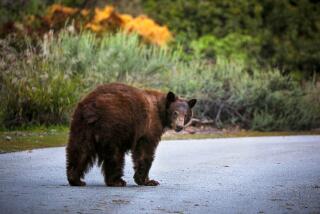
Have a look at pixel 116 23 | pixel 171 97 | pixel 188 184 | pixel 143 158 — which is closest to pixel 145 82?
pixel 116 23

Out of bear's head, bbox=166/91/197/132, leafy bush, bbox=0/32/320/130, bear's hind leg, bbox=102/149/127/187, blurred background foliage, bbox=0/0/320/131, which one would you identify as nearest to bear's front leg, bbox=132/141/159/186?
bear's hind leg, bbox=102/149/127/187

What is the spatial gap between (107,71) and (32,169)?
35.9ft

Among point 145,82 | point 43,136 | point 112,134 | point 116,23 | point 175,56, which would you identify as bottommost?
point 43,136

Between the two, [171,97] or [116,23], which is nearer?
[171,97]

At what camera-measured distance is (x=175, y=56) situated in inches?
1142

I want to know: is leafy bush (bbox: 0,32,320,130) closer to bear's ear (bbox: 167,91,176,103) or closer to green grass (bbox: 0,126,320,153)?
green grass (bbox: 0,126,320,153)

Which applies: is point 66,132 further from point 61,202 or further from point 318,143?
point 61,202

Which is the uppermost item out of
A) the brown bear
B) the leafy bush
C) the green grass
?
the brown bear

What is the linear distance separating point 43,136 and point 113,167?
8.58m

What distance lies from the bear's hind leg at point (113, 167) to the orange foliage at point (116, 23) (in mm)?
20753

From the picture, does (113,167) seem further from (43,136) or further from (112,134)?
(43,136)

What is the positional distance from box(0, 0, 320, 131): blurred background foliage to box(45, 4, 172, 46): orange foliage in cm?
4

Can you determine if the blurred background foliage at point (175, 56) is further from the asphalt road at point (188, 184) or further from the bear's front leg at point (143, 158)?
the bear's front leg at point (143, 158)

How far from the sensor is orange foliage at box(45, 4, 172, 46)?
107ft
